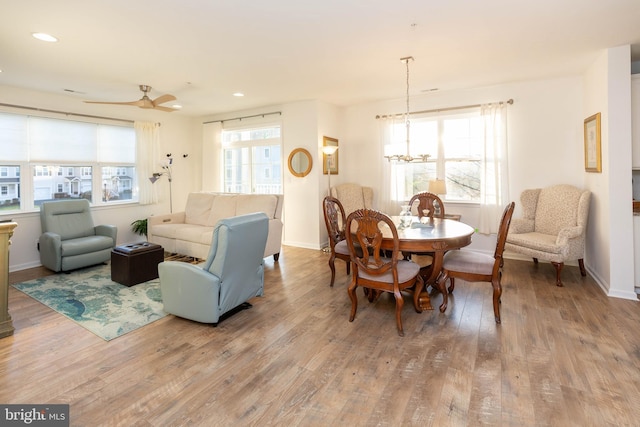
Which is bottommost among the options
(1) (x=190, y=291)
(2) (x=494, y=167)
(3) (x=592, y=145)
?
(1) (x=190, y=291)

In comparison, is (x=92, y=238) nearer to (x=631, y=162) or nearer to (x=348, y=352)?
(x=348, y=352)

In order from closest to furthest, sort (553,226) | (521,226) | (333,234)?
(333,234) < (553,226) < (521,226)

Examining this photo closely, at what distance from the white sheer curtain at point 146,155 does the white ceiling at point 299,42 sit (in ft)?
4.31

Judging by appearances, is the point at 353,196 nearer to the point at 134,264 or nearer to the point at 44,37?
the point at 134,264

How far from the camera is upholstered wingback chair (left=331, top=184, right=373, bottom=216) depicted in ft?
19.0

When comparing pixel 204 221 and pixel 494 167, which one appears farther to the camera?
pixel 204 221

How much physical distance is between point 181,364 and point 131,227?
4644 mm

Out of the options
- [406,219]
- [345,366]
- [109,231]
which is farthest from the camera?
[109,231]

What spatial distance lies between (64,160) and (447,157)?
241 inches

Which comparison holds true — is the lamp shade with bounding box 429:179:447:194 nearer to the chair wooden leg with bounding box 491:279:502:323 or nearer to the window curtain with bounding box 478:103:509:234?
the window curtain with bounding box 478:103:509:234

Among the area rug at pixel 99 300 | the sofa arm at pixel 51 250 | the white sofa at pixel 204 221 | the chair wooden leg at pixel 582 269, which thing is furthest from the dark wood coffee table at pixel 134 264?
the chair wooden leg at pixel 582 269

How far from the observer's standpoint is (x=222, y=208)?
216 inches

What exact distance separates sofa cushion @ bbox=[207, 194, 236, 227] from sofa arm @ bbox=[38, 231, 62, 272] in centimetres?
200

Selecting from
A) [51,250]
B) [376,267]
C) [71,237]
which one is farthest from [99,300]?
[376,267]
